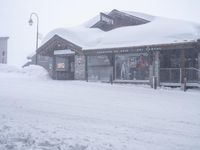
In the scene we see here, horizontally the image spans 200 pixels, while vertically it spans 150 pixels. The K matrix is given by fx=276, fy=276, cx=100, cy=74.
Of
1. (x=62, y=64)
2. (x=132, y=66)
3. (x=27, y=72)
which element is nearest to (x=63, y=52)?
(x=62, y=64)

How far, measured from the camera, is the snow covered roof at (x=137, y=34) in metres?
18.9

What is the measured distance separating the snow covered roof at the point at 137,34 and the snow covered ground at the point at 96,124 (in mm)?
7464

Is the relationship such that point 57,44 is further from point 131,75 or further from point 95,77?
point 131,75

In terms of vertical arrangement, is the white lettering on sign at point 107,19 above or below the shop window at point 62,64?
above

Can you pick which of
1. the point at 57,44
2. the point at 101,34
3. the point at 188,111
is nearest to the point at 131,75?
the point at 101,34

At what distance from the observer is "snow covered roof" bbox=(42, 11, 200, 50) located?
18922 millimetres

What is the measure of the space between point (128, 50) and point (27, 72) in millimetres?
11196

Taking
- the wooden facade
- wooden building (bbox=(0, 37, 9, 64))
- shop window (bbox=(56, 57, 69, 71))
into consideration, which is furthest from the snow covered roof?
wooden building (bbox=(0, 37, 9, 64))

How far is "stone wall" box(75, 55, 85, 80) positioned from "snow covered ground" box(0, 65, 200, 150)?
1167 centimetres

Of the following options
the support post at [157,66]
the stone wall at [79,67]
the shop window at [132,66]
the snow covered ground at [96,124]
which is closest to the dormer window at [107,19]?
the stone wall at [79,67]

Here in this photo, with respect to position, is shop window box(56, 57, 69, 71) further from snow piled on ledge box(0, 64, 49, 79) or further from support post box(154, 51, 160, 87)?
support post box(154, 51, 160, 87)

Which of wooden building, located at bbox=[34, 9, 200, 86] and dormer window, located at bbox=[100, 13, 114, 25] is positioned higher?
dormer window, located at bbox=[100, 13, 114, 25]

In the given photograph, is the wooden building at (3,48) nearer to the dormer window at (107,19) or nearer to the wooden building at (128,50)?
the wooden building at (128,50)

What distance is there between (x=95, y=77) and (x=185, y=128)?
51.4 feet
